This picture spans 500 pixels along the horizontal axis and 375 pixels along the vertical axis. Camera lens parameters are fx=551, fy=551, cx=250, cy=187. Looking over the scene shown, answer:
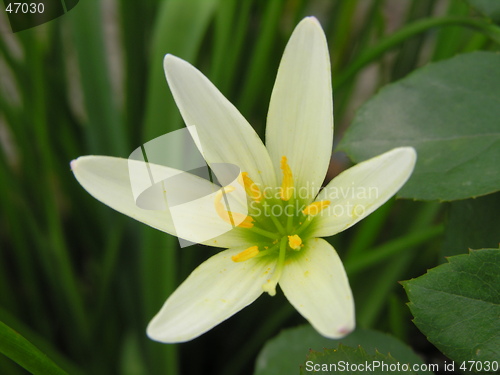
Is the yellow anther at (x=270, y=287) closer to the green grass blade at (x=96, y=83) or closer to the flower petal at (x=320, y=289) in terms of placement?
the flower petal at (x=320, y=289)

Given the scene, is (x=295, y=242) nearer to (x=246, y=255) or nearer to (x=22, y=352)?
(x=246, y=255)

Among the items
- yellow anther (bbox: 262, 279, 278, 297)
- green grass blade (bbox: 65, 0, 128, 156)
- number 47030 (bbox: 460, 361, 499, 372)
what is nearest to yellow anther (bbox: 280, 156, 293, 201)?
yellow anther (bbox: 262, 279, 278, 297)

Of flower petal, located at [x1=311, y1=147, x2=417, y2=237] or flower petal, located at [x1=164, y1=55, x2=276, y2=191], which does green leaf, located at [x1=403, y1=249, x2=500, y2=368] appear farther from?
flower petal, located at [x1=164, y1=55, x2=276, y2=191]

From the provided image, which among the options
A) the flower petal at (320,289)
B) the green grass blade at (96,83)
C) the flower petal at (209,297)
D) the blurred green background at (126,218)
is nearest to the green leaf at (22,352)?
the flower petal at (209,297)

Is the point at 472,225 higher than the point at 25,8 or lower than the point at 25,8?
lower

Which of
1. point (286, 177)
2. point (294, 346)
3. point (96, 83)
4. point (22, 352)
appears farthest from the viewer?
point (96, 83)

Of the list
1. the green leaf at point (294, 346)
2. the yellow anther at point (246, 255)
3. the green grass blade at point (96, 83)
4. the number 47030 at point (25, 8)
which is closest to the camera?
the yellow anther at point (246, 255)
